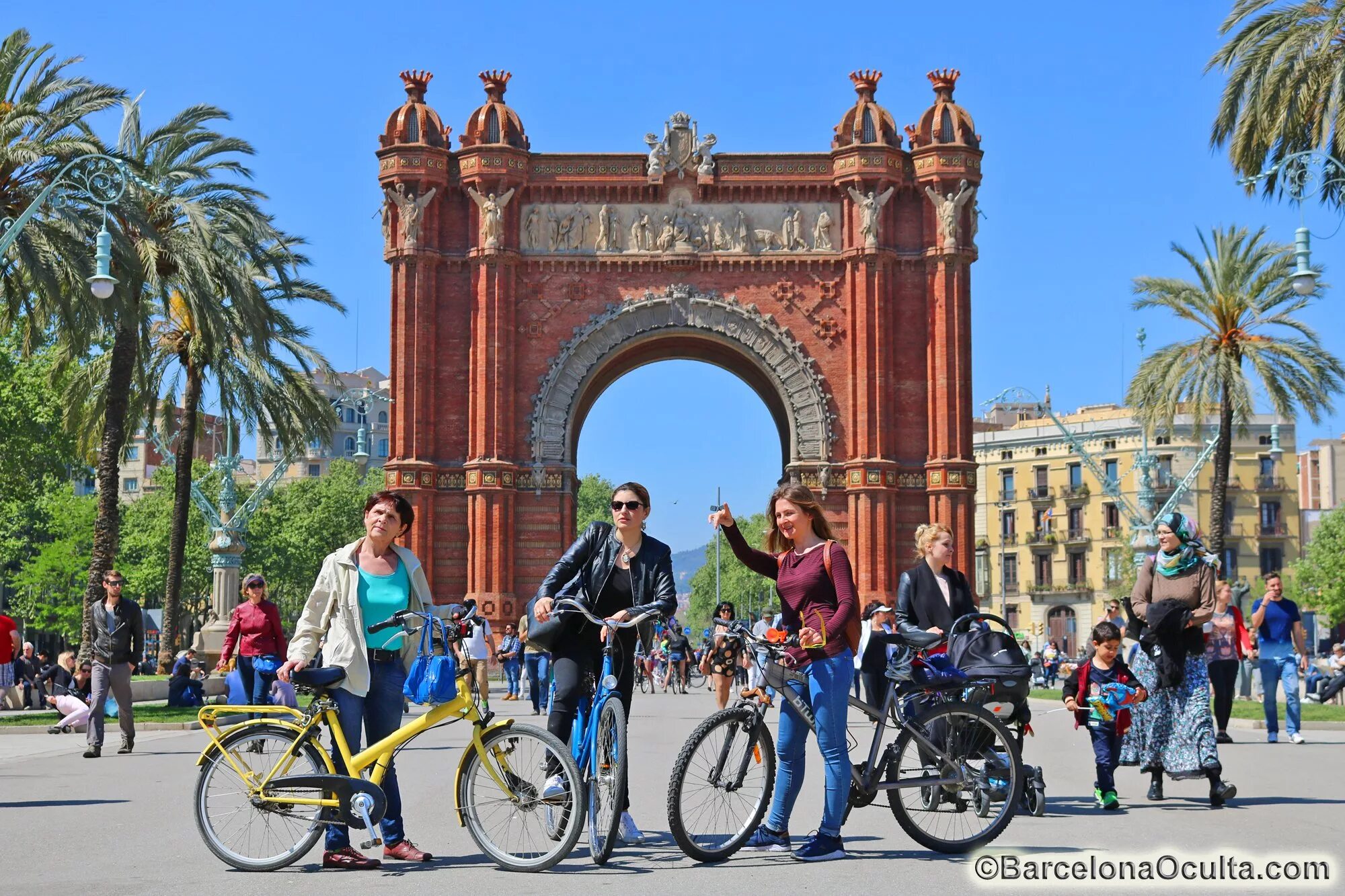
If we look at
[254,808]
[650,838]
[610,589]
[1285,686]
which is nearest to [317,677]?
[254,808]

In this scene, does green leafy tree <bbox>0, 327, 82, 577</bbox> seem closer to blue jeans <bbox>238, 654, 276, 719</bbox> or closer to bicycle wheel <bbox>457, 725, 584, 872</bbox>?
blue jeans <bbox>238, 654, 276, 719</bbox>

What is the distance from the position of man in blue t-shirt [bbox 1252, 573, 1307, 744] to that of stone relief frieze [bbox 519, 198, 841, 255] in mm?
23399

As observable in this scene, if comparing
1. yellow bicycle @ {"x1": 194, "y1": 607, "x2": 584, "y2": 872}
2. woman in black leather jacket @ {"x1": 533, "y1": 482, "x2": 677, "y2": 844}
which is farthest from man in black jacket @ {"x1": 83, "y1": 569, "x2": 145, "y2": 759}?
woman in black leather jacket @ {"x1": 533, "y1": 482, "x2": 677, "y2": 844}

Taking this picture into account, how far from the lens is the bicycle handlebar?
8859 millimetres

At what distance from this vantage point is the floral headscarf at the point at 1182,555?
39.6 ft

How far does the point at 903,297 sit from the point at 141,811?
31649 mm

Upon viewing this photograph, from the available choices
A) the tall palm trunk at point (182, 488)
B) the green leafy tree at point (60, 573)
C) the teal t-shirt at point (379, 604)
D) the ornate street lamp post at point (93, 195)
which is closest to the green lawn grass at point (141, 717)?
the ornate street lamp post at point (93, 195)

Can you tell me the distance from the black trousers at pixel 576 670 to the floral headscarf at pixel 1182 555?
4.81 m

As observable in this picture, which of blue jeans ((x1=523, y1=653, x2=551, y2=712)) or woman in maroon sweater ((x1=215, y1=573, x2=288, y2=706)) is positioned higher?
woman in maroon sweater ((x1=215, y1=573, x2=288, y2=706))

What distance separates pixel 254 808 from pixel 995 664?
4.45 meters

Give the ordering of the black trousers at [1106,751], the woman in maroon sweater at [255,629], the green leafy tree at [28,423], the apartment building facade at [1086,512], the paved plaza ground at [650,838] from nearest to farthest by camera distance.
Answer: the paved plaza ground at [650,838]
the black trousers at [1106,751]
the woman in maroon sweater at [255,629]
the green leafy tree at [28,423]
the apartment building facade at [1086,512]

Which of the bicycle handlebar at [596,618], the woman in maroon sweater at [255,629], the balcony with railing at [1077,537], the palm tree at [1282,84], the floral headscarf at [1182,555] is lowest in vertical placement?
the woman in maroon sweater at [255,629]

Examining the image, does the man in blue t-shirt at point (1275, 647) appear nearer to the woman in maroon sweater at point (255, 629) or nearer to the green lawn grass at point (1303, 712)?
the green lawn grass at point (1303, 712)

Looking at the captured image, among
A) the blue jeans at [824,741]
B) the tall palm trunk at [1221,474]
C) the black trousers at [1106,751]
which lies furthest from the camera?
the tall palm trunk at [1221,474]
